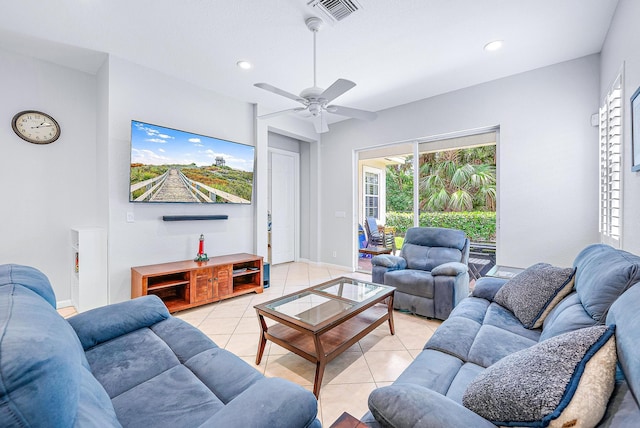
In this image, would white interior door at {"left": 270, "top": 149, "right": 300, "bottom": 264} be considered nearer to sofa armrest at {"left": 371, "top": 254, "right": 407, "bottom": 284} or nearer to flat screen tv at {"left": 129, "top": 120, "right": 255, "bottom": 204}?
flat screen tv at {"left": 129, "top": 120, "right": 255, "bottom": 204}

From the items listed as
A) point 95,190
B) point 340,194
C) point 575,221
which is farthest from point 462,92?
point 95,190

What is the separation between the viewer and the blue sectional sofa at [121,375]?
22.3 inches

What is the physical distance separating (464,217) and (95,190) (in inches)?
196

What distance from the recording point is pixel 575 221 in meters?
3.12

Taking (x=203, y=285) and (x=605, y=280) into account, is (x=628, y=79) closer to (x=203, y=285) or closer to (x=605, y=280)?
(x=605, y=280)

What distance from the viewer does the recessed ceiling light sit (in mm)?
2787

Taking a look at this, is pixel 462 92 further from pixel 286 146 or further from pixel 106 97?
pixel 106 97

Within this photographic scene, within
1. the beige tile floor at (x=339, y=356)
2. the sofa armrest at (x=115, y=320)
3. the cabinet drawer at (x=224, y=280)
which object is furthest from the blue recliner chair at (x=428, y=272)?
the sofa armrest at (x=115, y=320)

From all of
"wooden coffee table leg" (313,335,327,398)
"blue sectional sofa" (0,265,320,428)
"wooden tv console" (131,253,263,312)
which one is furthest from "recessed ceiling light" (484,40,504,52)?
"wooden tv console" (131,253,263,312)

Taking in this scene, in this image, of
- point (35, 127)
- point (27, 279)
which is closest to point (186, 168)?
point (35, 127)

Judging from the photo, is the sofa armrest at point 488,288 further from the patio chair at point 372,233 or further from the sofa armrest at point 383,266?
the patio chair at point 372,233

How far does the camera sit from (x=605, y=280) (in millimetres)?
1292

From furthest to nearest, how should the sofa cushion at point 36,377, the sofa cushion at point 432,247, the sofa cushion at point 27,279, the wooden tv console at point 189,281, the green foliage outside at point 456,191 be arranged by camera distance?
the green foliage outside at point 456,191, the sofa cushion at point 432,247, the wooden tv console at point 189,281, the sofa cushion at point 27,279, the sofa cushion at point 36,377

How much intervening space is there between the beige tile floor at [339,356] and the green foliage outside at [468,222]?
170 cm
